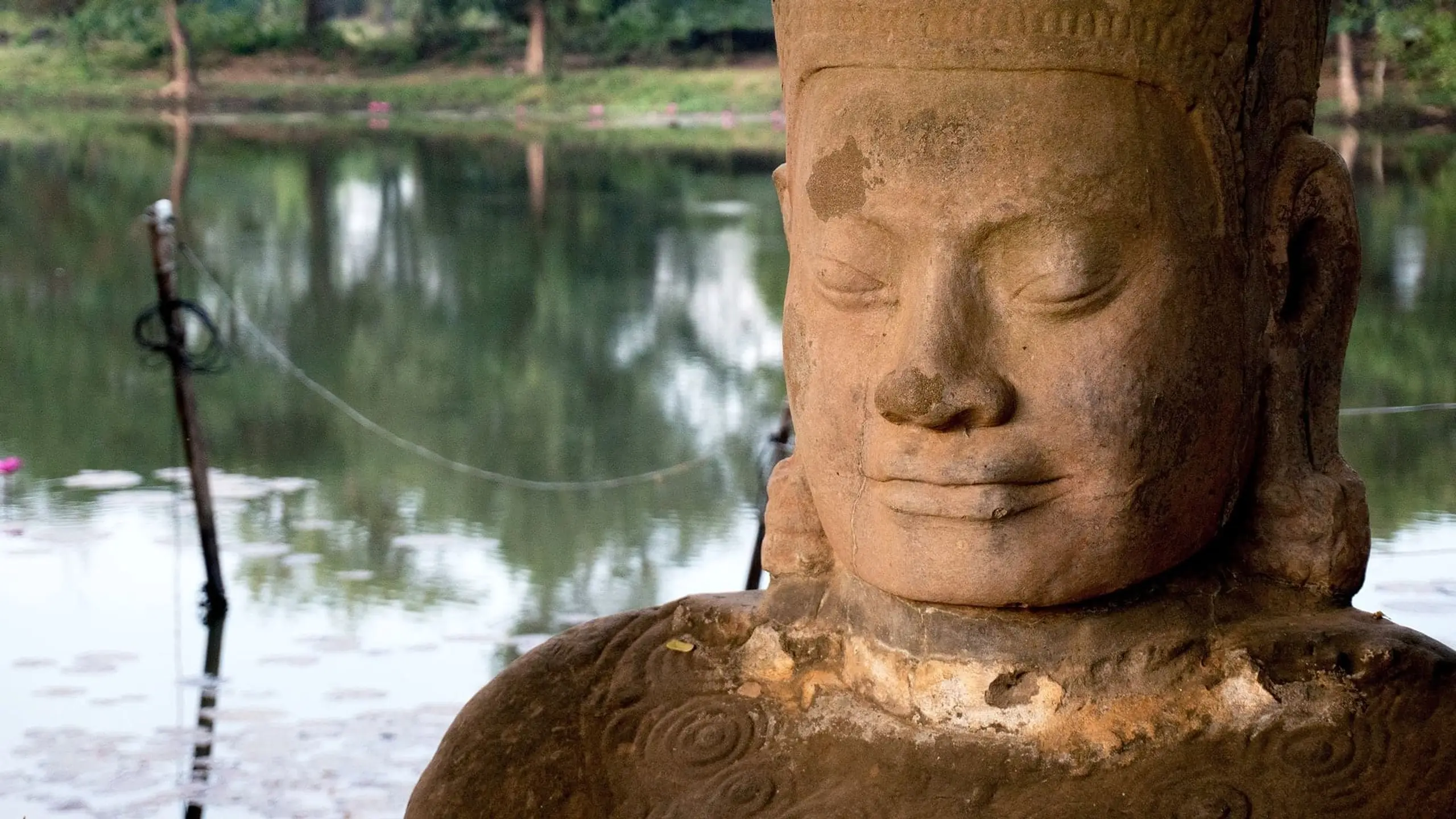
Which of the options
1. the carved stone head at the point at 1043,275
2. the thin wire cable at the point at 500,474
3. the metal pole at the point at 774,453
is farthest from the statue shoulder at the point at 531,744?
the thin wire cable at the point at 500,474

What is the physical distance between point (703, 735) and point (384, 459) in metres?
6.82

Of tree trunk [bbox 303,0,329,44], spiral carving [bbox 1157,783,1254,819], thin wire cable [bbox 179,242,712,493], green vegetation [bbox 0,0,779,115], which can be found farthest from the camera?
tree trunk [bbox 303,0,329,44]

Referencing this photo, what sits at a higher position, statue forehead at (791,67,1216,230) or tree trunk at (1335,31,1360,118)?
statue forehead at (791,67,1216,230)

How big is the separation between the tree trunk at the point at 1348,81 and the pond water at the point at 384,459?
5.18ft

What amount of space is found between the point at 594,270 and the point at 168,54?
17.9 meters

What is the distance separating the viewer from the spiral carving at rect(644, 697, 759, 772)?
233 cm

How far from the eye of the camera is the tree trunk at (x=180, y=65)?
28.1 m

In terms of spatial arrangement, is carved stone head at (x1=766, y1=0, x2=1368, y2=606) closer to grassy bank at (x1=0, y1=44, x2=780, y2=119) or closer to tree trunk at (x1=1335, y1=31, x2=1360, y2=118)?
tree trunk at (x1=1335, y1=31, x2=1360, y2=118)

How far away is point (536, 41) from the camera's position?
92.2 ft

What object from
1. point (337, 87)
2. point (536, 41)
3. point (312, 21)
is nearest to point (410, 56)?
point (337, 87)

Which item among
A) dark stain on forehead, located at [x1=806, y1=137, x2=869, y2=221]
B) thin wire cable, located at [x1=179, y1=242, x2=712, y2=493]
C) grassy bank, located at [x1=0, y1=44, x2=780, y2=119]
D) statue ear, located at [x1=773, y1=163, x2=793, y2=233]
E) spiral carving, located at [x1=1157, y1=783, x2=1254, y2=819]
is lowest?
grassy bank, located at [x1=0, y1=44, x2=780, y2=119]

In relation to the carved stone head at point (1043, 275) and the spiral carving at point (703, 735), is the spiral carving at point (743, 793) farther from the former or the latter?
the carved stone head at point (1043, 275)

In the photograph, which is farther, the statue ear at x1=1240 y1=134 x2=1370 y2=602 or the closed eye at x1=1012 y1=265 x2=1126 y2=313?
the statue ear at x1=1240 y1=134 x2=1370 y2=602

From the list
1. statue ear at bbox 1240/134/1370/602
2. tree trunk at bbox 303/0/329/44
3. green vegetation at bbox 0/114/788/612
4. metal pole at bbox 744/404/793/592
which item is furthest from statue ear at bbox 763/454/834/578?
tree trunk at bbox 303/0/329/44
